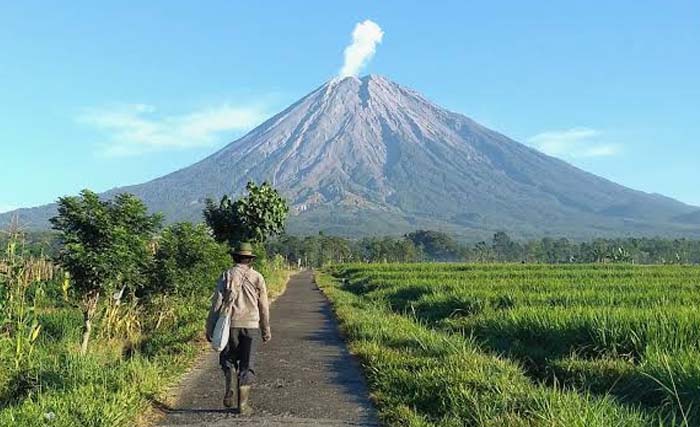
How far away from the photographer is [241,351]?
6934mm

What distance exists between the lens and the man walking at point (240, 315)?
269 inches

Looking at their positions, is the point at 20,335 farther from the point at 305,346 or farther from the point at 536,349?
the point at 536,349

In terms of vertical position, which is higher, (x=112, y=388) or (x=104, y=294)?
(x=104, y=294)

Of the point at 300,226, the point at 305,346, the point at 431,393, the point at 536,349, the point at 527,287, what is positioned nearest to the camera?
the point at 431,393

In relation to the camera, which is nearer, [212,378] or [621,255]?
[212,378]

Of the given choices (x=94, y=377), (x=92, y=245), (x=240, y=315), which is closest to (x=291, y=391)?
(x=240, y=315)

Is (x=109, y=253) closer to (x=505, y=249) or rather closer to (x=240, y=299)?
(x=240, y=299)

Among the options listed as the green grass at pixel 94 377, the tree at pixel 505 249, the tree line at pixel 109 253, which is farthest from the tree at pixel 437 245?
the green grass at pixel 94 377

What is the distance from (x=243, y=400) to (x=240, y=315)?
33.3 inches

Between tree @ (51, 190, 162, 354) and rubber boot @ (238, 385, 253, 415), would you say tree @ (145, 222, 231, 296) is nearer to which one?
tree @ (51, 190, 162, 354)

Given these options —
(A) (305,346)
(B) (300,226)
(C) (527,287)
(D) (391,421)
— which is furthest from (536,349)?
(B) (300,226)

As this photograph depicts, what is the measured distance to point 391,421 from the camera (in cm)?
605

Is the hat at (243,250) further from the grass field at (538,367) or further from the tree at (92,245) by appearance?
the tree at (92,245)

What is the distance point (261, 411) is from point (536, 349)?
4961 millimetres
